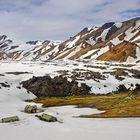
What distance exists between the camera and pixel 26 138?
49094mm

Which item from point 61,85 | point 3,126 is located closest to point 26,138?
point 3,126

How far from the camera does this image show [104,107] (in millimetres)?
86500

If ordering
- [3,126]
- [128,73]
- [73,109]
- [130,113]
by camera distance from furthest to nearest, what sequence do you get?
[128,73] < [73,109] < [130,113] < [3,126]

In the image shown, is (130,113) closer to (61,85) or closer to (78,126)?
(78,126)

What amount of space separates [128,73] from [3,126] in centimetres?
9541

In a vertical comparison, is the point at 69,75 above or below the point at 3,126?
above

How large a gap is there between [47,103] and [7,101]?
9957 millimetres

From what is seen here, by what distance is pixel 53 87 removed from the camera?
120m

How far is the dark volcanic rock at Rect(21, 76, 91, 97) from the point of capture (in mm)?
117250

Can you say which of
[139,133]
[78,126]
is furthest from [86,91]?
[139,133]

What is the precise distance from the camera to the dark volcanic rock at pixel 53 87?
385ft

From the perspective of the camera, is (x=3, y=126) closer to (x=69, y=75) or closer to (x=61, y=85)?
(x=61, y=85)

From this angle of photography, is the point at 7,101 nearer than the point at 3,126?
No

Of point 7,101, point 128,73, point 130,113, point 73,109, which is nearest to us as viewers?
point 130,113
